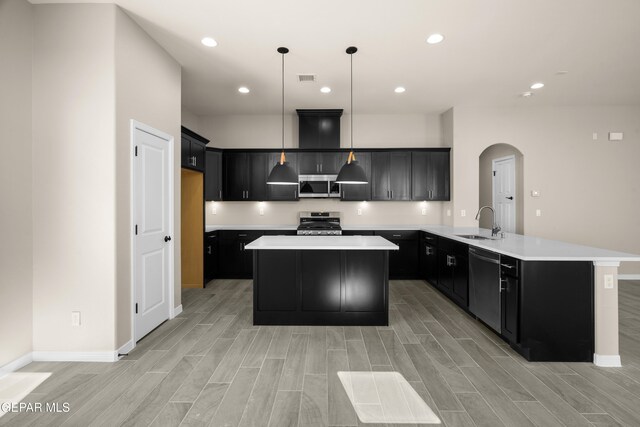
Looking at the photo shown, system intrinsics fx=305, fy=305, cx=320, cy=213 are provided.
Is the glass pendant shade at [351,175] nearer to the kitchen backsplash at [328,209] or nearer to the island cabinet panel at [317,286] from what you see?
the island cabinet panel at [317,286]

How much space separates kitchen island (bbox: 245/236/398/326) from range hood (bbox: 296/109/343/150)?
2.74m

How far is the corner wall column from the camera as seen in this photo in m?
2.51

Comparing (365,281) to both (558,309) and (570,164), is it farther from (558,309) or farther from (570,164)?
(570,164)

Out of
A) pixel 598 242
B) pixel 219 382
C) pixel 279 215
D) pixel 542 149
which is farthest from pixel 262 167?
pixel 598 242

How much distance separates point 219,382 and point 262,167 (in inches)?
159

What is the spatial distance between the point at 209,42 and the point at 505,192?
19.1ft

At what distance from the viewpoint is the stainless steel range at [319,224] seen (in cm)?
541

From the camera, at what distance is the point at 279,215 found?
6.03 m

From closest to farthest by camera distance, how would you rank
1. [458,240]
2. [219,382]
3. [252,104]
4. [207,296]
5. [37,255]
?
[219,382], [37,255], [458,240], [207,296], [252,104]

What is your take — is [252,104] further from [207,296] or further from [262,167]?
[207,296]

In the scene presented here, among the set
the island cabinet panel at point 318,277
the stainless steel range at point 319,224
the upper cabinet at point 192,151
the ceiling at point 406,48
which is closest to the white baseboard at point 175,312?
the island cabinet panel at point 318,277

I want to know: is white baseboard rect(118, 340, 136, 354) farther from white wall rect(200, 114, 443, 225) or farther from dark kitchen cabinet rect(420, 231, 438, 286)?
dark kitchen cabinet rect(420, 231, 438, 286)

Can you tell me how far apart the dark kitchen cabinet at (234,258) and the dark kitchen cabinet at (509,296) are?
3934 mm

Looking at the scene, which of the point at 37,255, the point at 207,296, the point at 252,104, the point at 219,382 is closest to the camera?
the point at 219,382
